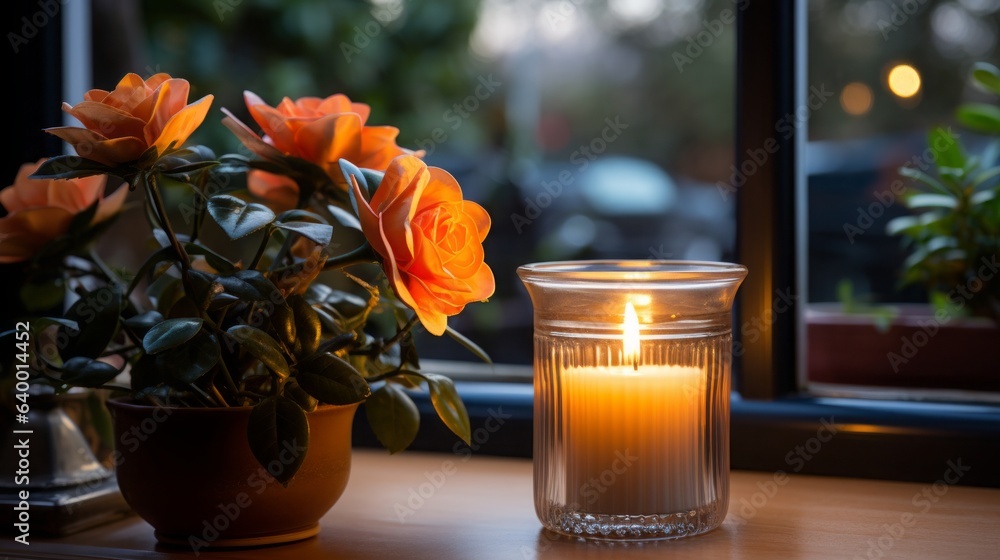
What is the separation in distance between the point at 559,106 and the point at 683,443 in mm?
3202

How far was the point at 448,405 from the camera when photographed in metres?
0.67

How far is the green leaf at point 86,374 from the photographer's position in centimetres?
61

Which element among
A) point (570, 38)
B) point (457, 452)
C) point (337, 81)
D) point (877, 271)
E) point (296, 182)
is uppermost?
point (570, 38)

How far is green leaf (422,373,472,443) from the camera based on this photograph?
2.17 ft

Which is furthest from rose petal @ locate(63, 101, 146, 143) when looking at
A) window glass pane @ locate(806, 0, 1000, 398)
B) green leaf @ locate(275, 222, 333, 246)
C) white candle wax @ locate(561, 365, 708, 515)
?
window glass pane @ locate(806, 0, 1000, 398)

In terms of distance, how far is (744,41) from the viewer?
2.90ft

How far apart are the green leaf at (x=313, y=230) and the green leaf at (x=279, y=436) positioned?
11 cm

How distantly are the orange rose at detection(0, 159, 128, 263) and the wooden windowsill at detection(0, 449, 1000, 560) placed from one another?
0.75 ft

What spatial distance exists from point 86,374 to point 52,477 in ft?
0.64

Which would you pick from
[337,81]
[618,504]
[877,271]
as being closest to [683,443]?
[618,504]

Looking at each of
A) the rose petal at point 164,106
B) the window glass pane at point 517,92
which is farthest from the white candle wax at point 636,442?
the window glass pane at point 517,92

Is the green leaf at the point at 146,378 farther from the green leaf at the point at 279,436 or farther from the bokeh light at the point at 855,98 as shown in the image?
the bokeh light at the point at 855,98

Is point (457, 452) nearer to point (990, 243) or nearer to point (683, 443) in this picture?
point (683, 443)

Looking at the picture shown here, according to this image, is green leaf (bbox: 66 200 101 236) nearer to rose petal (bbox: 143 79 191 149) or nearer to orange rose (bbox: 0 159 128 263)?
orange rose (bbox: 0 159 128 263)
